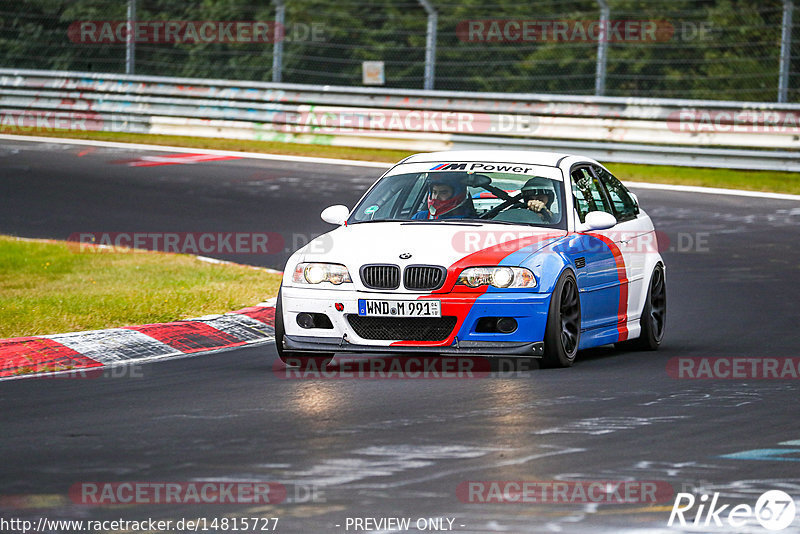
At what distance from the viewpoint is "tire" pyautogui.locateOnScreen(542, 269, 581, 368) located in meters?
9.13

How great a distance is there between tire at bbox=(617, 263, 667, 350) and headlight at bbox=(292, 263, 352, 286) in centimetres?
250

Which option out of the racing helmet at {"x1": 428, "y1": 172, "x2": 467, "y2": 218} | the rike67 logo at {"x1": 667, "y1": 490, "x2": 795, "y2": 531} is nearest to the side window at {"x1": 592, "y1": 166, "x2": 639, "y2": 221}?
the racing helmet at {"x1": 428, "y1": 172, "x2": 467, "y2": 218}

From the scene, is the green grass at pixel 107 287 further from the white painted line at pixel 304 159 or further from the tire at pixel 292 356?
the white painted line at pixel 304 159

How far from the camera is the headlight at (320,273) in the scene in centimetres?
925

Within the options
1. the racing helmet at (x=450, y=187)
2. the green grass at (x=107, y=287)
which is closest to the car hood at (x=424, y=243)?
the racing helmet at (x=450, y=187)

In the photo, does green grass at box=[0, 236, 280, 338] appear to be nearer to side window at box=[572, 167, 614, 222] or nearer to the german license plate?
the german license plate

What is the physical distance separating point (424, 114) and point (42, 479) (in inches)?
717

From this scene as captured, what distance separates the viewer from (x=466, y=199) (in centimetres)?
1021

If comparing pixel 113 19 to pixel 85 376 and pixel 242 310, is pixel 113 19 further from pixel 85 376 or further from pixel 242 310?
pixel 85 376

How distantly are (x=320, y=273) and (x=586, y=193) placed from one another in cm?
223

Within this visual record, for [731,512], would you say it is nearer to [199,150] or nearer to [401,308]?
[401,308]

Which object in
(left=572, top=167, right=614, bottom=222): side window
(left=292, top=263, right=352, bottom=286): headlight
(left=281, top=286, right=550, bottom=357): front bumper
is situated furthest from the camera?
(left=572, top=167, right=614, bottom=222): side window

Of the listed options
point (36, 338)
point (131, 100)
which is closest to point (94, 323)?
point (36, 338)

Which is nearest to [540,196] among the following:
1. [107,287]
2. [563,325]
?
[563,325]
